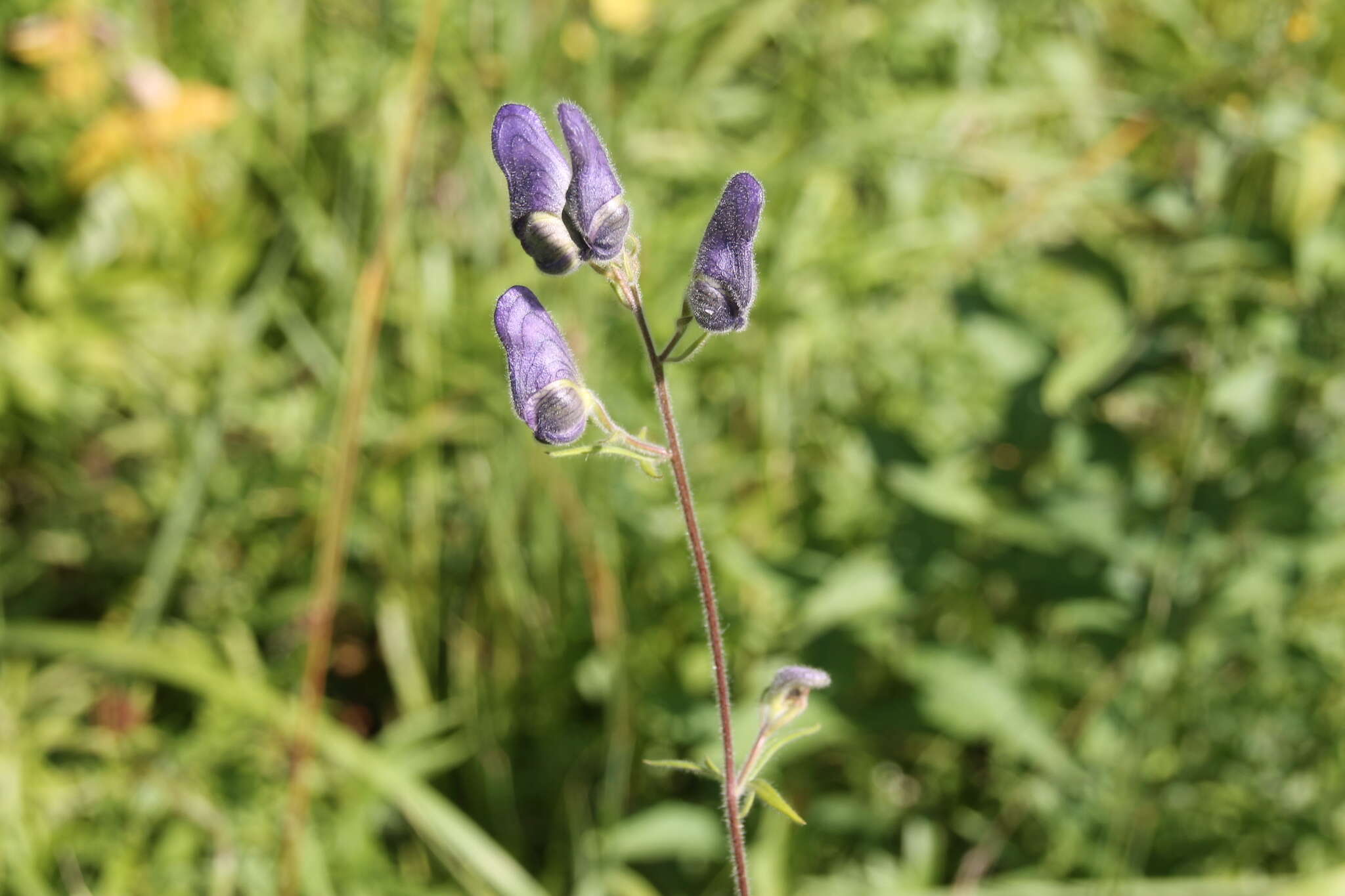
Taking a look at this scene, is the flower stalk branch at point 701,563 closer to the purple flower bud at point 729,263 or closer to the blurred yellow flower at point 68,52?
the purple flower bud at point 729,263

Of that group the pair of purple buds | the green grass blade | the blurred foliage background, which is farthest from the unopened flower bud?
the green grass blade

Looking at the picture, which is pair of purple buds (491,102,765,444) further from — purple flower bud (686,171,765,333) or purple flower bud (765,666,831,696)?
purple flower bud (765,666,831,696)

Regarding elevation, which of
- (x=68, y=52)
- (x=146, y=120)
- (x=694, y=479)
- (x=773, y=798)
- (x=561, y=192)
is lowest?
(x=773, y=798)

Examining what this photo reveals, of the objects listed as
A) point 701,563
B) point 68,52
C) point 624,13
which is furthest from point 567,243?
point 68,52

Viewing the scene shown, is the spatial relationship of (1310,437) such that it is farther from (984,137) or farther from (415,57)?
(415,57)

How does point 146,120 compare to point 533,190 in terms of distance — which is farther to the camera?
point 146,120

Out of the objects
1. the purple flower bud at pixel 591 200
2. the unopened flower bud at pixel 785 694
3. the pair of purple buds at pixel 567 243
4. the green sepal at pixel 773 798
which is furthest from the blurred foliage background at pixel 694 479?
the purple flower bud at pixel 591 200

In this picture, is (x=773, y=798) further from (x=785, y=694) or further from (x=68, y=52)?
(x=68, y=52)
